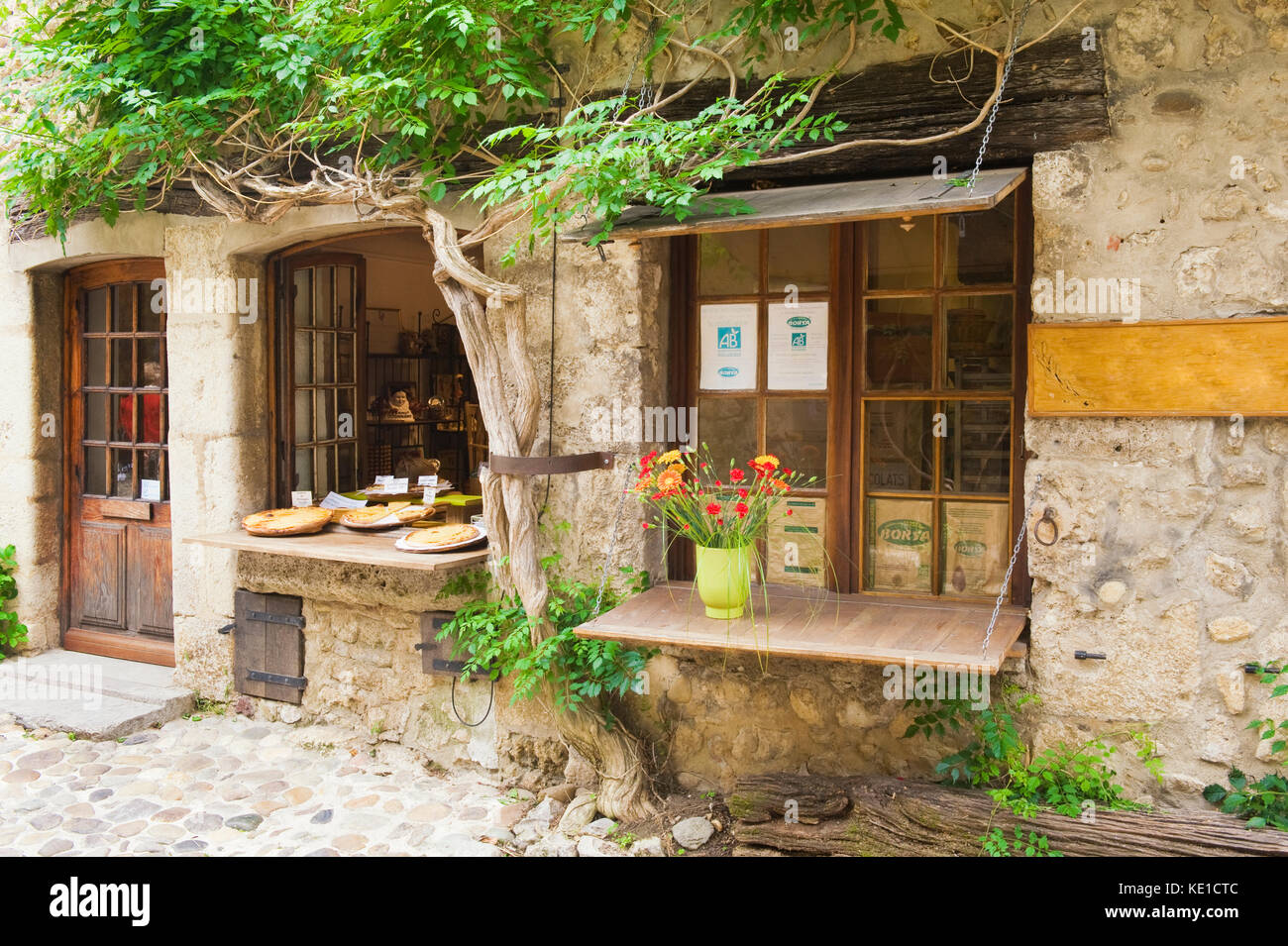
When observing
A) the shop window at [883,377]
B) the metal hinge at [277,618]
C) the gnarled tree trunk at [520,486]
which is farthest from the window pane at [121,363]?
the shop window at [883,377]

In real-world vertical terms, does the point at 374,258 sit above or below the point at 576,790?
above

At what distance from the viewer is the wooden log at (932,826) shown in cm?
302

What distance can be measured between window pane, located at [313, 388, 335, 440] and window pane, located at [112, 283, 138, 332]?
3.99 feet

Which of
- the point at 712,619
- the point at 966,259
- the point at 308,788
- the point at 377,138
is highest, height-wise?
the point at 377,138

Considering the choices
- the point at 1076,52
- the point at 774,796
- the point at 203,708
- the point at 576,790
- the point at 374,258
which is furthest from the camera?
the point at 374,258

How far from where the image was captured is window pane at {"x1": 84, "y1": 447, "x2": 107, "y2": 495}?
5.96 metres

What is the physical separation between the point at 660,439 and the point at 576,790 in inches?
56.5

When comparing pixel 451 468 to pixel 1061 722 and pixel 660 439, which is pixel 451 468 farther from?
pixel 1061 722

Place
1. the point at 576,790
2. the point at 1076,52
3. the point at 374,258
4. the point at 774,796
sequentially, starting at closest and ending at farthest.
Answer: the point at 1076,52 → the point at 774,796 → the point at 576,790 → the point at 374,258

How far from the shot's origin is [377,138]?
4.24m

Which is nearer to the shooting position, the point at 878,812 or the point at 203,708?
the point at 878,812

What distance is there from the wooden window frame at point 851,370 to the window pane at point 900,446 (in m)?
0.04

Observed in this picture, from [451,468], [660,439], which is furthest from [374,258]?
[660,439]

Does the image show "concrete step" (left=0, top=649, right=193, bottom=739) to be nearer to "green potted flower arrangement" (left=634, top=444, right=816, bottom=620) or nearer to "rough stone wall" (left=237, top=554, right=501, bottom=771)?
"rough stone wall" (left=237, top=554, right=501, bottom=771)
